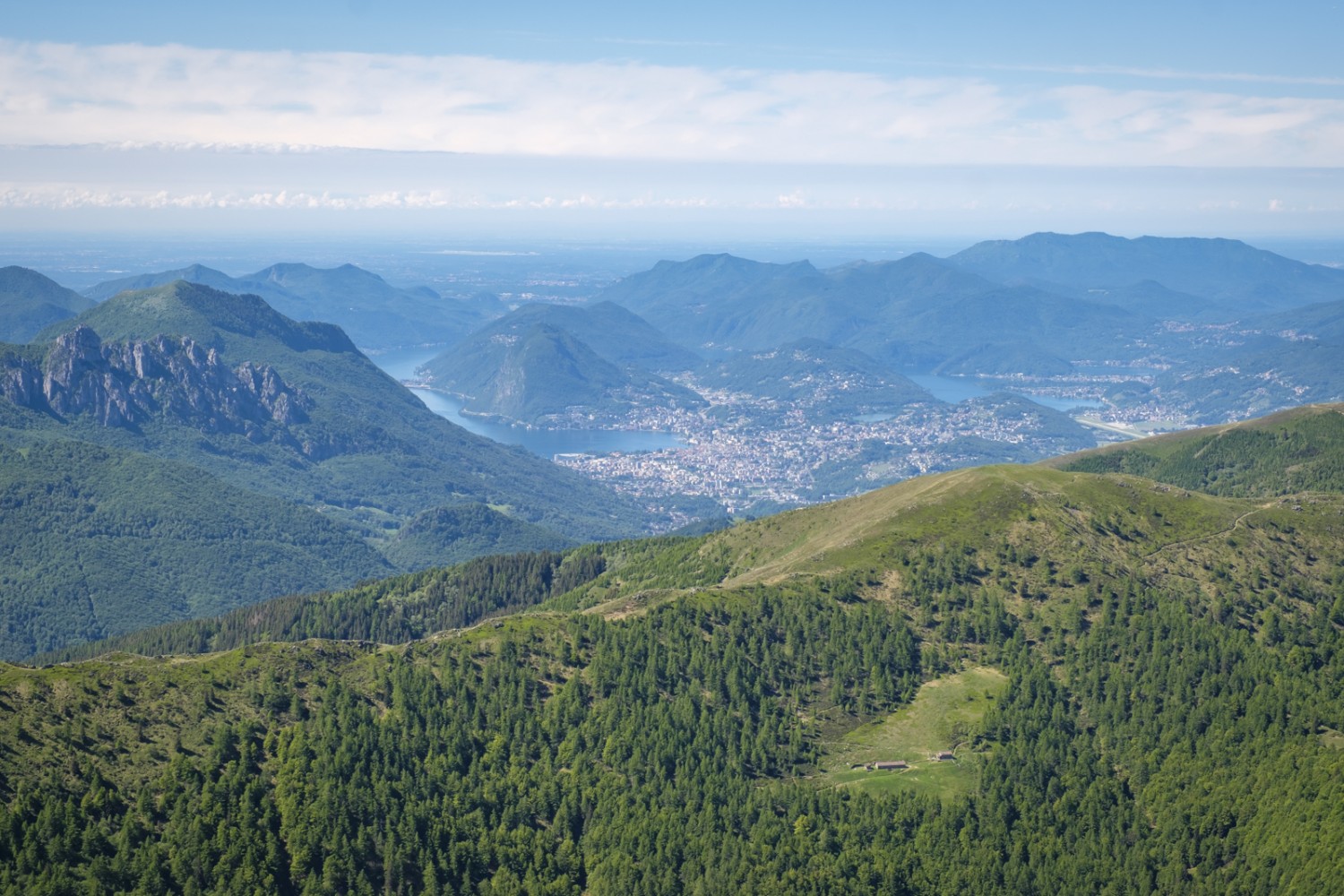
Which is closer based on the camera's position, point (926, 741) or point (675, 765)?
point (675, 765)

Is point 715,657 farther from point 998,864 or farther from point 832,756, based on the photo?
point 998,864

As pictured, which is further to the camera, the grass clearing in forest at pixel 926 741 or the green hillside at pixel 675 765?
the grass clearing in forest at pixel 926 741

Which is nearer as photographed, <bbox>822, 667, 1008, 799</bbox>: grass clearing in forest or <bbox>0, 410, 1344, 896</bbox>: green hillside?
<bbox>0, 410, 1344, 896</bbox>: green hillside

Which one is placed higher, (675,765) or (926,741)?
(675,765)

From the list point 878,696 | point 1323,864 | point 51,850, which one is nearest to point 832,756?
point 878,696
